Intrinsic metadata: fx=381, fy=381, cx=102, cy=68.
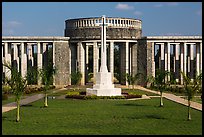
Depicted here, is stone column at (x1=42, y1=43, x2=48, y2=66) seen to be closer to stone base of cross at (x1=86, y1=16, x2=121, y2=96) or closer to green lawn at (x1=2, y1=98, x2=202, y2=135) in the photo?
stone base of cross at (x1=86, y1=16, x2=121, y2=96)

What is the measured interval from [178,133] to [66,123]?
5.95 meters

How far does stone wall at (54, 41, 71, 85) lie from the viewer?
72.1 meters

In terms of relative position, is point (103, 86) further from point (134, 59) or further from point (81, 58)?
point (134, 59)

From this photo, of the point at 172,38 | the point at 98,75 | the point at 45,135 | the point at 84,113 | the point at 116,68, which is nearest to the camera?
the point at 45,135

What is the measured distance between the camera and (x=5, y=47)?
2847 inches

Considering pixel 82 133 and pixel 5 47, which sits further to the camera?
pixel 5 47

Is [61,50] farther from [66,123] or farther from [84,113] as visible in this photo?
[66,123]

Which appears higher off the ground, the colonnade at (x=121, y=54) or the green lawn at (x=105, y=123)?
the colonnade at (x=121, y=54)

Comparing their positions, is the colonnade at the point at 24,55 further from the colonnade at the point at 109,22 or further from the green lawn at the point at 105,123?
the green lawn at the point at 105,123

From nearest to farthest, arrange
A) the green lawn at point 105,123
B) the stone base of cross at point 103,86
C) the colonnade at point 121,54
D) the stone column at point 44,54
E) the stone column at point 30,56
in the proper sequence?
the green lawn at point 105,123 < the stone base of cross at point 103,86 < the colonnade at point 121,54 < the stone column at point 44,54 < the stone column at point 30,56

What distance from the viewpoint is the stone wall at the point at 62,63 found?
72.1 meters

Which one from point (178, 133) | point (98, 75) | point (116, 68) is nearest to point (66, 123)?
point (178, 133)

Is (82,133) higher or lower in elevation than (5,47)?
lower

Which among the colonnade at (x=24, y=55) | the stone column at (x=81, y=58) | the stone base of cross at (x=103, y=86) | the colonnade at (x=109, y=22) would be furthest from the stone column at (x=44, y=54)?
the stone base of cross at (x=103, y=86)
